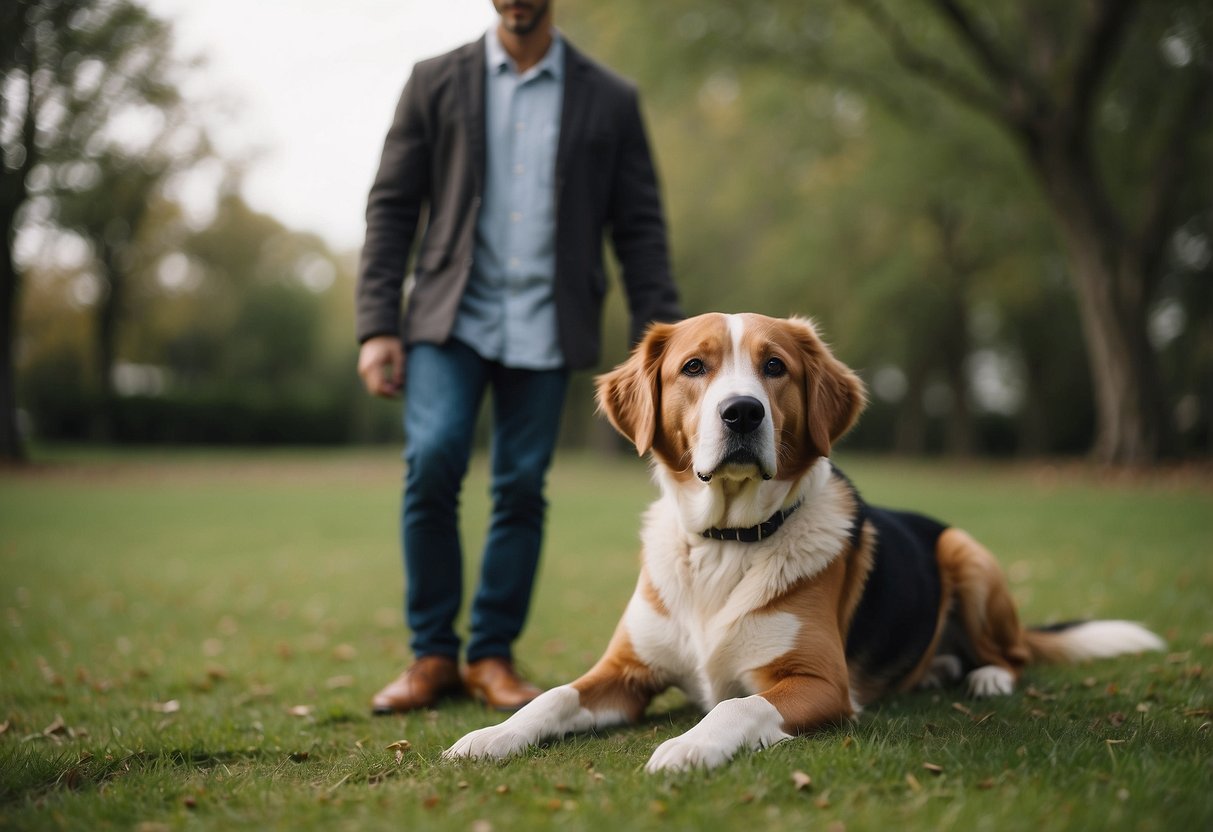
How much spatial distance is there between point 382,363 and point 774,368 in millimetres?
1797

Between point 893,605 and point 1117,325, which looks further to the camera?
point 1117,325

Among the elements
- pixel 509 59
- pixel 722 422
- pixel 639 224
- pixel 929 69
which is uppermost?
pixel 929 69

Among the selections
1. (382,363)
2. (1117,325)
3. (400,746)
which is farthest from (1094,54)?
(400,746)

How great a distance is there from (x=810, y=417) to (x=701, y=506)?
0.50 metres

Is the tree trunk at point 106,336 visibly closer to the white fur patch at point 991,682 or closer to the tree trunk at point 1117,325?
the tree trunk at point 1117,325

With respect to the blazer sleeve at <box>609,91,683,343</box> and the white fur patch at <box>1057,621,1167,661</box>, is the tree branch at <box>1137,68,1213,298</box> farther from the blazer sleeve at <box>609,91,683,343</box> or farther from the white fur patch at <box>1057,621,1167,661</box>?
the blazer sleeve at <box>609,91,683,343</box>

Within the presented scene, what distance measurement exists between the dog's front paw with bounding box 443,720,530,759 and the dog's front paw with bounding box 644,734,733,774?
51cm

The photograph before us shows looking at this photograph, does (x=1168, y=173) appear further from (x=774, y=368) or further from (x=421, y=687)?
(x=421, y=687)

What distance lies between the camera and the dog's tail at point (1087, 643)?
171 inches

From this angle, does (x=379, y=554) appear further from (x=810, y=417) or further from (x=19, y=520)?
(x=810, y=417)

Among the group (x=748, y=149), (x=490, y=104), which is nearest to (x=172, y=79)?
(x=748, y=149)

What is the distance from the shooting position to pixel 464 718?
3666 mm

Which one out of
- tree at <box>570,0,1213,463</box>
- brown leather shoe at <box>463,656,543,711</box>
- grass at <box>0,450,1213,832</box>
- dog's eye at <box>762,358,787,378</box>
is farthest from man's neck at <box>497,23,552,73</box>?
tree at <box>570,0,1213,463</box>

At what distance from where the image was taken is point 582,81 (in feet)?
13.9
